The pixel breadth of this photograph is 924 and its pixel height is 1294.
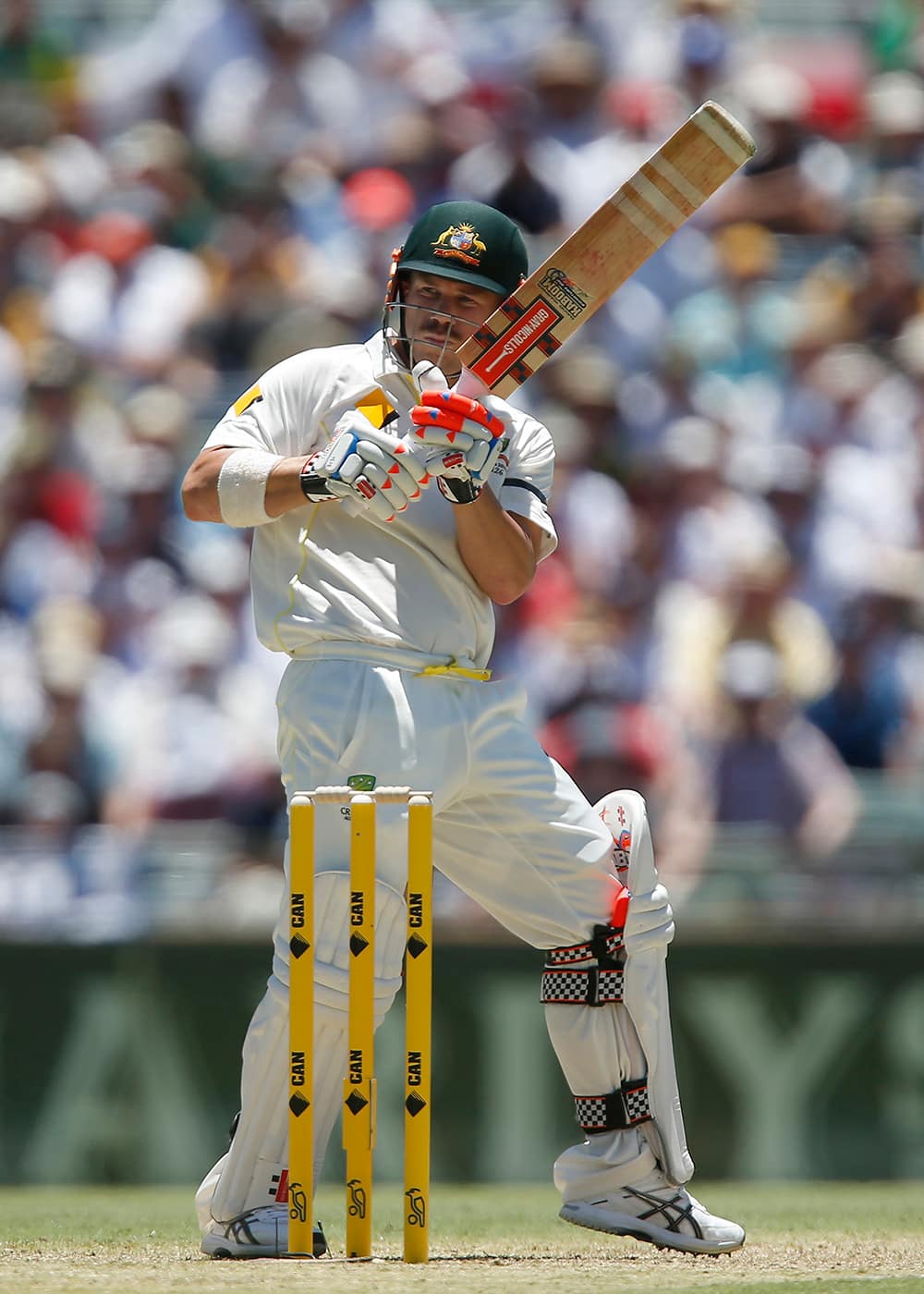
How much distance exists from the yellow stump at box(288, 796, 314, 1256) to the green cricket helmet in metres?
1.22

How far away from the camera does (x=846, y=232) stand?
34.2ft

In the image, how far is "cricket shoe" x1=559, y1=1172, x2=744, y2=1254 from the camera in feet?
15.8

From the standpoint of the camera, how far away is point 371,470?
4352mm

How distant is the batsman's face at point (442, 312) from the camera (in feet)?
15.6

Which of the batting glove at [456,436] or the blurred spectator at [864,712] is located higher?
the batting glove at [456,436]

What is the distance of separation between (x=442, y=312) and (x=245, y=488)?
1.93ft

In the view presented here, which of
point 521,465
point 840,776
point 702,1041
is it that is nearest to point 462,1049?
point 702,1041

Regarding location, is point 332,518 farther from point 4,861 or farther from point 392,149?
point 392,149

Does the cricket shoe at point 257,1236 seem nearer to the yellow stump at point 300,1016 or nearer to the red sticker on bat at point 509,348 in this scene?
the yellow stump at point 300,1016

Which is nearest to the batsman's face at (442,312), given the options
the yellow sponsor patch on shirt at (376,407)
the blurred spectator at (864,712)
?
the yellow sponsor patch on shirt at (376,407)

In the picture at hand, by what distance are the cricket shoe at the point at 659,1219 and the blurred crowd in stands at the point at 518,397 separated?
2590 millimetres

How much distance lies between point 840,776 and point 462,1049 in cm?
165

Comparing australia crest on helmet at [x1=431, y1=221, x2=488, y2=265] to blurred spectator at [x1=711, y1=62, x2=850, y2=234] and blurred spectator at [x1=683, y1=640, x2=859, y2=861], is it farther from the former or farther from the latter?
blurred spectator at [x1=711, y1=62, x2=850, y2=234]

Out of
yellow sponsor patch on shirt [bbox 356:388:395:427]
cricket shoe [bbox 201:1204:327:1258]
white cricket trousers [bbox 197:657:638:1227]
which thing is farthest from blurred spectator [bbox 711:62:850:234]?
cricket shoe [bbox 201:1204:327:1258]
